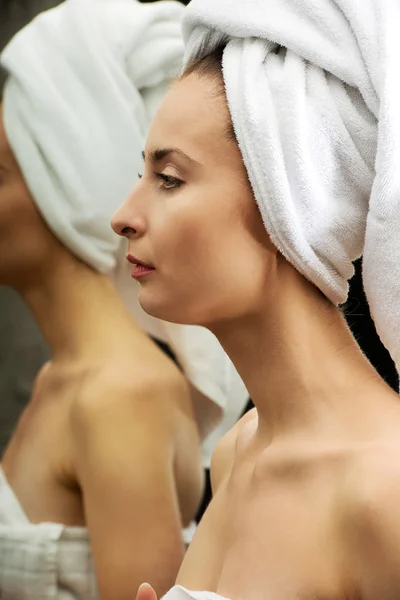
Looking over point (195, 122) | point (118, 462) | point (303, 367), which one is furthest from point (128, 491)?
point (195, 122)

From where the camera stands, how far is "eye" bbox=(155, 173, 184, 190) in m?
1.13

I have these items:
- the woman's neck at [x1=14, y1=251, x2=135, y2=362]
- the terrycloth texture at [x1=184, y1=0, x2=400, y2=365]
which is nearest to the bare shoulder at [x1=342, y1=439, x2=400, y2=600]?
the terrycloth texture at [x1=184, y1=0, x2=400, y2=365]

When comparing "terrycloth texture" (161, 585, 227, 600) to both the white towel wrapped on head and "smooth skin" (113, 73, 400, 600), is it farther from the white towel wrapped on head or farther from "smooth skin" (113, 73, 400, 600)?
the white towel wrapped on head

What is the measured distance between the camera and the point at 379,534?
0.94m

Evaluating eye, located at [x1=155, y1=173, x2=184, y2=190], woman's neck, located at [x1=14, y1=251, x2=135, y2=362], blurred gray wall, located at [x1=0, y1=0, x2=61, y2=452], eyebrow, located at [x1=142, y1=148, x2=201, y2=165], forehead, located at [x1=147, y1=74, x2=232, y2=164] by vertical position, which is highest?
forehead, located at [x1=147, y1=74, x2=232, y2=164]

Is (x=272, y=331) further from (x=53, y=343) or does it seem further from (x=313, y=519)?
(x=53, y=343)

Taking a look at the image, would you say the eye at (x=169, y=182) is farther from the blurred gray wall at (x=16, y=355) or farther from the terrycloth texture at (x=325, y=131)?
the blurred gray wall at (x=16, y=355)

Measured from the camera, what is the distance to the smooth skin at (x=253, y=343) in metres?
1.03

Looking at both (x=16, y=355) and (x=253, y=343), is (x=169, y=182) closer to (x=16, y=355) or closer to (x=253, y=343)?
(x=253, y=343)

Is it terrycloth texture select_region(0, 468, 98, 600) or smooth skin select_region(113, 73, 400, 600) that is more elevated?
smooth skin select_region(113, 73, 400, 600)

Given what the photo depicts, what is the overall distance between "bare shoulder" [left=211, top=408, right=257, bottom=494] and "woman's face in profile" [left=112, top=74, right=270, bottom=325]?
20cm

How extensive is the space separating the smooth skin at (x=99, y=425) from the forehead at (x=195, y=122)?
1.70 ft

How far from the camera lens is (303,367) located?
1093mm

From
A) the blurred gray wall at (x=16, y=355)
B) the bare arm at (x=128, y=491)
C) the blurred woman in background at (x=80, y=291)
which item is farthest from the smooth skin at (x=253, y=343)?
the blurred gray wall at (x=16, y=355)
